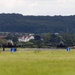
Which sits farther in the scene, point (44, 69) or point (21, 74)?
point (44, 69)

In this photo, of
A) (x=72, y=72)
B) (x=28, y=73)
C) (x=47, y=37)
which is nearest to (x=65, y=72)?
(x=72, y=72)

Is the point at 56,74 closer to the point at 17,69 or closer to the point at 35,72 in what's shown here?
the point at 35,72

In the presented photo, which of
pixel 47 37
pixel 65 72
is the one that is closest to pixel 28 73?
pixel 65 72

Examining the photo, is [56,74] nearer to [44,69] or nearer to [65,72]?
[65,72]

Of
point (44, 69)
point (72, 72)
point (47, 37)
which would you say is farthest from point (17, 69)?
point (47, 37)

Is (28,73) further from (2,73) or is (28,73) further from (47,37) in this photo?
(47,37)

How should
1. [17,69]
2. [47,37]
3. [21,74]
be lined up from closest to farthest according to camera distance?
[21,74] → [17,69] → [47,37]

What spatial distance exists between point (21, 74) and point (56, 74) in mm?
2104

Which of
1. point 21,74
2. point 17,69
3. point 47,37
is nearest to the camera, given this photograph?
point 21,74

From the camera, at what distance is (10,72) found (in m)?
29.6

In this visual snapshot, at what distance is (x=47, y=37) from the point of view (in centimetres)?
17050

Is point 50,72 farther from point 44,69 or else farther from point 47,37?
point 47,37

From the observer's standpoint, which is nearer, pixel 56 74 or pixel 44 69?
pixel 56 74

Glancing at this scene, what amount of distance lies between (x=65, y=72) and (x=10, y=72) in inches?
134
